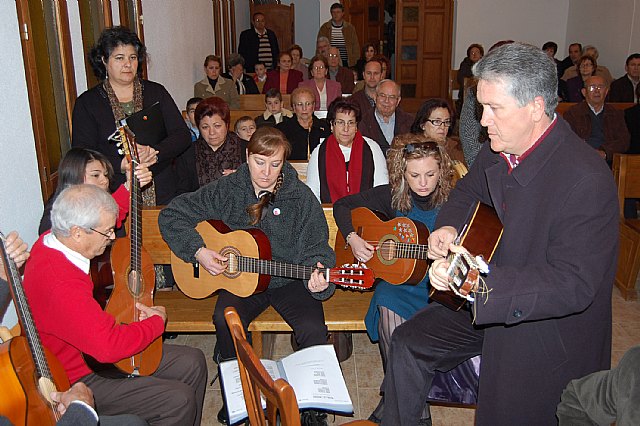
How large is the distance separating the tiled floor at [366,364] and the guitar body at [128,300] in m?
0.71

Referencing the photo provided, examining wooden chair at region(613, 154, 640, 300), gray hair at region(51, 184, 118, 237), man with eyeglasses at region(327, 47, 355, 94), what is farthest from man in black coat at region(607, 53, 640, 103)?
gray hair at region(51, 184, 118, 237)

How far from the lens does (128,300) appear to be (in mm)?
2842

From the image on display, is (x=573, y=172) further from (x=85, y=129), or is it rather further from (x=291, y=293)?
(x=85, y=129)

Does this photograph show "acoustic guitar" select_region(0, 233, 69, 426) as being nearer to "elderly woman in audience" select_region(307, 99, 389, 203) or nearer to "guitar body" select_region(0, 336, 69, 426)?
"guitar body" select_region(0, 336, 69, 426)

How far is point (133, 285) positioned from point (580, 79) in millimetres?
8367

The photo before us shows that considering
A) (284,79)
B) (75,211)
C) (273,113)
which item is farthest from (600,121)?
(75,211)

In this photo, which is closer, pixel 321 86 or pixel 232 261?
pixel 232 261

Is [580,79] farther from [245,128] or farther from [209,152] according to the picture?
[209,152]

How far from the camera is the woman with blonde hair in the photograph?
320 cm

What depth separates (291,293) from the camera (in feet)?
11.1

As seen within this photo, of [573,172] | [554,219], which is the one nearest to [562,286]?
[554,219]

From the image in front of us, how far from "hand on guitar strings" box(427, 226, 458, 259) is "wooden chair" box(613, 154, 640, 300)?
2.98 m

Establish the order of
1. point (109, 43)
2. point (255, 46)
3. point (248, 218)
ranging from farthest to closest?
point (255, 46) → point (109, 43) → point (248, 218)

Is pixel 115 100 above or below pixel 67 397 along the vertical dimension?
above
